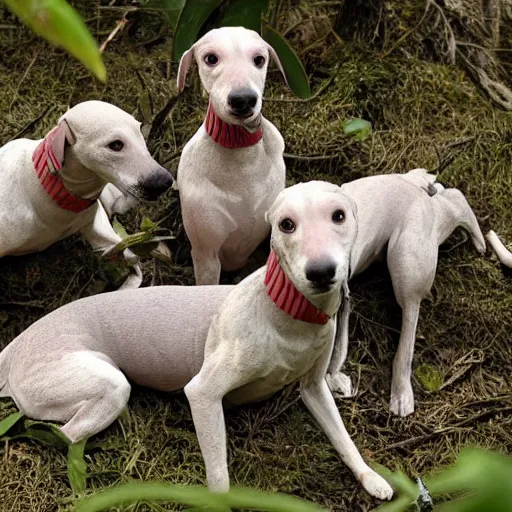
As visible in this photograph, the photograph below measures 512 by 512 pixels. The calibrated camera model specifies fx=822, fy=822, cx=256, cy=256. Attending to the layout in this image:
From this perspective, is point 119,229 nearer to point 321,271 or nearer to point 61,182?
point 61,182

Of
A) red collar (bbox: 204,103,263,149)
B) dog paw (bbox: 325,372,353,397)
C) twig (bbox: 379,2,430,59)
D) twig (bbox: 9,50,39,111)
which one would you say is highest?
red collar (bbox: 204,103,263,149)

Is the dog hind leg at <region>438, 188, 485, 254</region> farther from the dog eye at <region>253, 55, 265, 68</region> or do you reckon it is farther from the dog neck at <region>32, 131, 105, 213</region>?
the dog neck at <region>32, 131, 105, 213</region>

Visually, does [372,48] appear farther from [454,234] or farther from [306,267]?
[306,267]

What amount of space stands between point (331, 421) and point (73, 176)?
0.99 meters

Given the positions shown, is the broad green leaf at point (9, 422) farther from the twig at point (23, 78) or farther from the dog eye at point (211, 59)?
the twig at point (23, 78)

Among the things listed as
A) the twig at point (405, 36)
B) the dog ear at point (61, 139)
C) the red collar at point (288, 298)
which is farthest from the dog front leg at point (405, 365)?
the twig at point (405, 36)

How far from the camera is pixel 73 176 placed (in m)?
2.34

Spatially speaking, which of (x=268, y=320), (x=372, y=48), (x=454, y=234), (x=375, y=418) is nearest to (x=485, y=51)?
(x=372, y=48)

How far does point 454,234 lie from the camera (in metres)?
2.86

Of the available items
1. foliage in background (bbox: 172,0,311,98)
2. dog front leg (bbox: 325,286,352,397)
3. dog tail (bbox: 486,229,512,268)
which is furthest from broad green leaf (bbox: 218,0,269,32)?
dog tail (bbox: 486,229,512,268)

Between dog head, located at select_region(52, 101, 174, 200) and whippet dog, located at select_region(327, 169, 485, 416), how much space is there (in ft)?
2.07

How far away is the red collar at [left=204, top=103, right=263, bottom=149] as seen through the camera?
2258 millimetres

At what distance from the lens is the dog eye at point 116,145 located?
2.23m

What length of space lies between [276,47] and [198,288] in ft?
3.12
